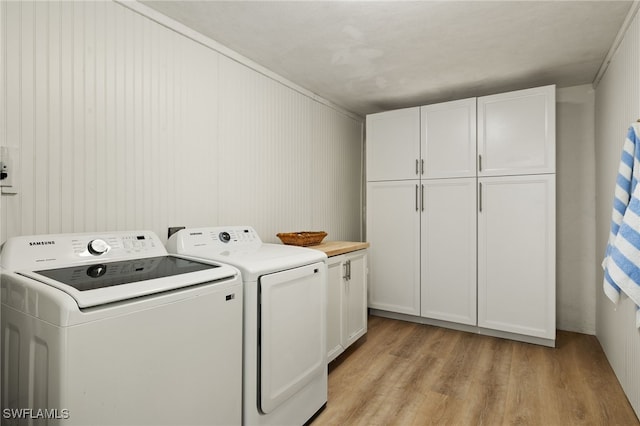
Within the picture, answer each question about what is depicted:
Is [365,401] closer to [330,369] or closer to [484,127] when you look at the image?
[330,369]

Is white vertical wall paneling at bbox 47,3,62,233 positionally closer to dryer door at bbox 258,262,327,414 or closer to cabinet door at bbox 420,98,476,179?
dryer door at bbox 258,262,327,414

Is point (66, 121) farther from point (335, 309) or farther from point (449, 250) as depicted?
point (449, 250)

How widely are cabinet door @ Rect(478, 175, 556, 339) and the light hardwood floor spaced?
0.73ft

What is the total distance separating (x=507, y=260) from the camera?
2.89 metres

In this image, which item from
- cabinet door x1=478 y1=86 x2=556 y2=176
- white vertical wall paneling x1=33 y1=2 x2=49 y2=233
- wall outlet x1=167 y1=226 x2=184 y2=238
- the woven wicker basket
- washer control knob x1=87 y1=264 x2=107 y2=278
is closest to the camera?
washer control knob x1=87 y1=264 x2=107 y2=278

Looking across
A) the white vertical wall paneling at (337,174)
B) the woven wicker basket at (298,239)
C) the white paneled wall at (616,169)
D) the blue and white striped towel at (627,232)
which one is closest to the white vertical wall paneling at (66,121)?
the woven wicker basket at (298,239)

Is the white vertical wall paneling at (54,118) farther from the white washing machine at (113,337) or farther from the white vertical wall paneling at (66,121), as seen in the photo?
the white washing machine at (113,337)

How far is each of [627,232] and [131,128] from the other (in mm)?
2501

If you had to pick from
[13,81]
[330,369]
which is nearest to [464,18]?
[13,81]

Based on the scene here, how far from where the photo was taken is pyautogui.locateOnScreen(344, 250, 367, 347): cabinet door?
2.62 meters

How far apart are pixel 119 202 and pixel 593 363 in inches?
130

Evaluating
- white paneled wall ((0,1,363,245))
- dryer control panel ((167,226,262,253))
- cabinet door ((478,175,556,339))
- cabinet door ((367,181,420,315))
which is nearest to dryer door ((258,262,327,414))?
dryer control panel ((167,226,262,253))

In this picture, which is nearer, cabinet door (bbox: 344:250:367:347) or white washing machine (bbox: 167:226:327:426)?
white washing machine (bbox: 167:226:327:426)

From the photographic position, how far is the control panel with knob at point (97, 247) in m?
1.51
